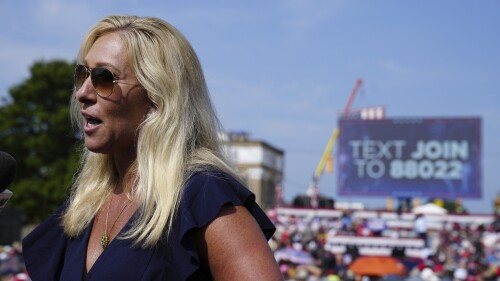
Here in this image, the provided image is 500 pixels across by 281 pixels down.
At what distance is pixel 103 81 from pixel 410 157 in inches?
1350

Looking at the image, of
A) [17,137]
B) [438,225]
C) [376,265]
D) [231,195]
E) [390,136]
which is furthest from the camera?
[17,137]

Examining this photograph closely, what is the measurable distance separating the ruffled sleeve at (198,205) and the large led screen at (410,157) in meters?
33.6

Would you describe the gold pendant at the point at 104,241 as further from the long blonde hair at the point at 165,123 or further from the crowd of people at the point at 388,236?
the crowd of people at the point at 388,236

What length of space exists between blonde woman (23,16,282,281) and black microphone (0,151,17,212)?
195 mm

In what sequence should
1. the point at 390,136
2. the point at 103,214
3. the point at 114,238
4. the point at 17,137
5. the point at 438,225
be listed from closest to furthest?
the point at 114,238 → the point at 103,214 → the point at 438,225 → the point at 390,136 → the point at 17,137

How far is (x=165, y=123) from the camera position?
2.09 m

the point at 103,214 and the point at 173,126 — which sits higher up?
the point at 173,126

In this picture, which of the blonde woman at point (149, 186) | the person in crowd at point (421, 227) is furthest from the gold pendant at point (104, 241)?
the person in crowd at point (421, 227)

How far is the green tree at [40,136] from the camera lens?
39969 mm

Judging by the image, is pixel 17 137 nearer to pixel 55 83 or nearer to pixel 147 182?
pixel 55 83

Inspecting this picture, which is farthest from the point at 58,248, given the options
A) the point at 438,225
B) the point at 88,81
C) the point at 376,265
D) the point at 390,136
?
the point at 390,136

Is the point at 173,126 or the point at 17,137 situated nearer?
the point at 173,126

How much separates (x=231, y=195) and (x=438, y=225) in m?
26.7

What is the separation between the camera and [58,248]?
2.31m
